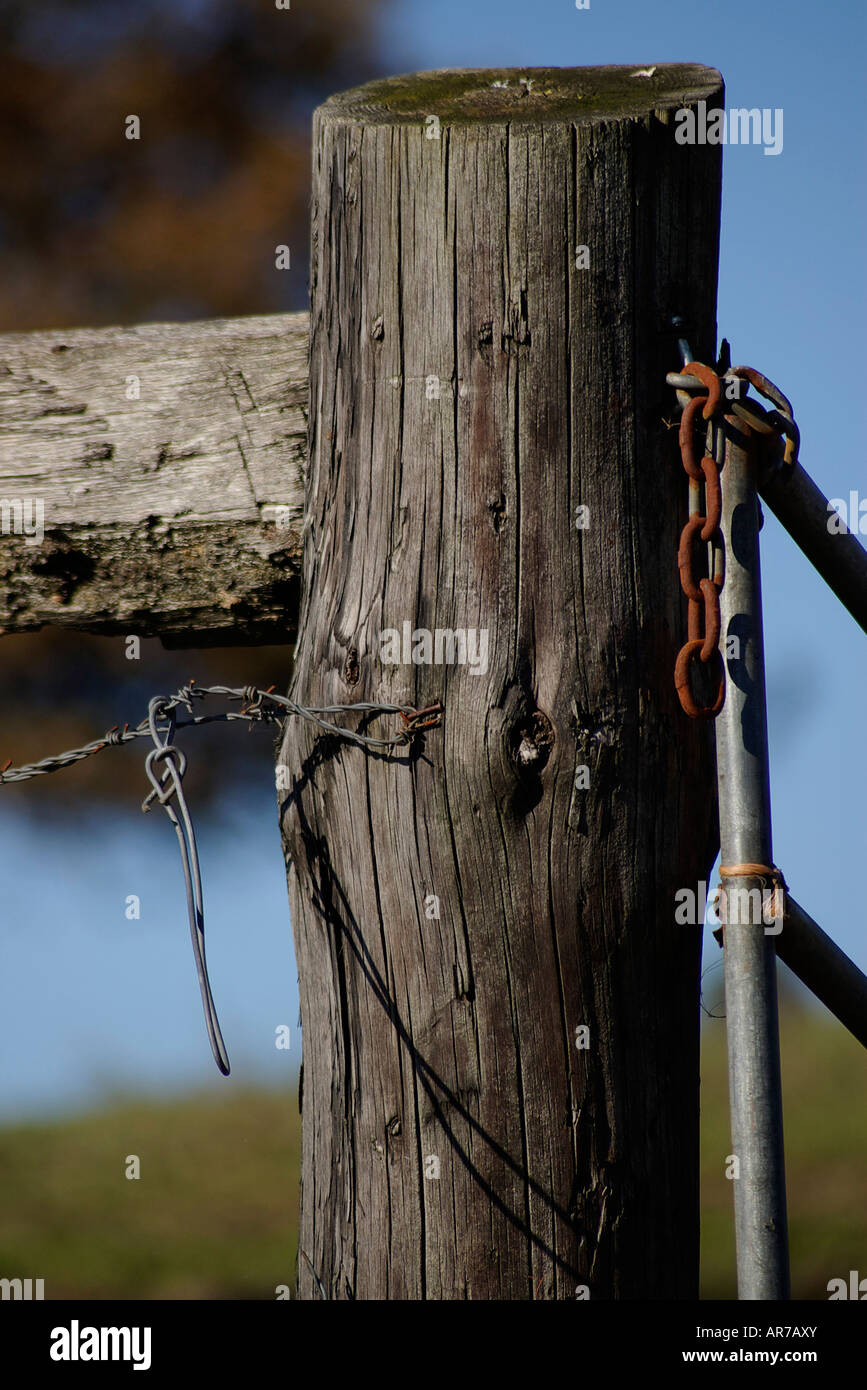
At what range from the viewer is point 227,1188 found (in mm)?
6180

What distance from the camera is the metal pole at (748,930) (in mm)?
1447

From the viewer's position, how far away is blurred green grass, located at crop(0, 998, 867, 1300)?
5.46 meters

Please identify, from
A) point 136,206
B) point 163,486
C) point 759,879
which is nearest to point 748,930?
point 759,879

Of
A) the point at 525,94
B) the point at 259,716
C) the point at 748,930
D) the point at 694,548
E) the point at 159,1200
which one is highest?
the point at 525,94

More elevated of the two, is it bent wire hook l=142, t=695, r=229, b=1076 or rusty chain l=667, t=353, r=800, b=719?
rusty chain l=667, t=353, r=800, b=719

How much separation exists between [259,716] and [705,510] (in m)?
0.65

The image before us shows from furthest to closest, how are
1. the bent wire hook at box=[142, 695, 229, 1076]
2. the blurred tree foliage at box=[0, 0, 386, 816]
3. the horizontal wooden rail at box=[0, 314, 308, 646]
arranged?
the blurred tree foliage at box=[0, 0, 386, 816], the horizontal wooden rail at box=[0, 314, 308, 646], the bent wire hook at box=[142, 695, 229, 1076]

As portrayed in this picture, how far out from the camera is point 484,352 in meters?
1.42

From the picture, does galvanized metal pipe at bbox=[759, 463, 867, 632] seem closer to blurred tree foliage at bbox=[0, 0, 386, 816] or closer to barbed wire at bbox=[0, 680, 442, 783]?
barbed wire at bbox=[0, 680, 442, 783]

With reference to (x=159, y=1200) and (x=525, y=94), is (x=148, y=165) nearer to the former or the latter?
(x=525, y=94)

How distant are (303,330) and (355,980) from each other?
960 millimetres

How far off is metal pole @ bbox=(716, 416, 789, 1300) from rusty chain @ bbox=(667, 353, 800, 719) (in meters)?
0.05

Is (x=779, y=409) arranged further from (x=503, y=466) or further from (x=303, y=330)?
(x=303, y=330)

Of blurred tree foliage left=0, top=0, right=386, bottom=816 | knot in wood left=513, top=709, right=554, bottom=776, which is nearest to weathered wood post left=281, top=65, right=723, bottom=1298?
knot in wood left=513, top=709, right=554, bottom=776
